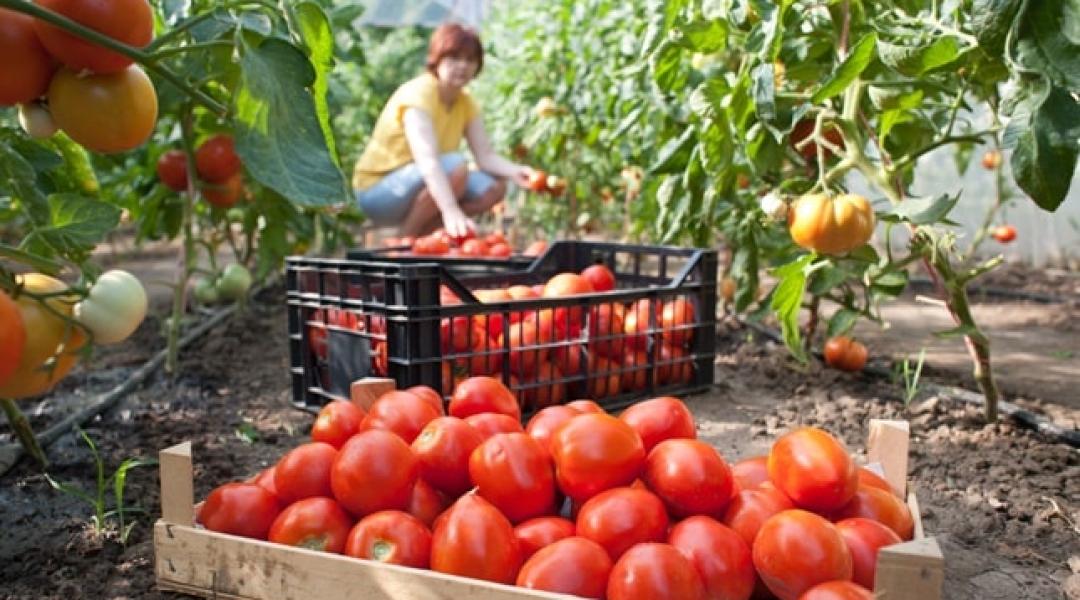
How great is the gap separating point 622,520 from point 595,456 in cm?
11

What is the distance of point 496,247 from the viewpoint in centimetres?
366

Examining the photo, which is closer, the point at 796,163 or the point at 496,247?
the point at 796,163

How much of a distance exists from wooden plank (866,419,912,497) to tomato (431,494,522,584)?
724 millimetres

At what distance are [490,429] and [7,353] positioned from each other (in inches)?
34.6

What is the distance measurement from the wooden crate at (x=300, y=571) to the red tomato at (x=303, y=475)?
0.42ft

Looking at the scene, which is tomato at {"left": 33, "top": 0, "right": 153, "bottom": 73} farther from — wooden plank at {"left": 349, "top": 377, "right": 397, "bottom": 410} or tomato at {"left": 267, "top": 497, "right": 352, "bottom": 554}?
wooden plank at {"left": 349, "top": 377, "right": 397, "bottom": 410}

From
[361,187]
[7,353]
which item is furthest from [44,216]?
[361,187]

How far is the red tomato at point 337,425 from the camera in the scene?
1.56 m

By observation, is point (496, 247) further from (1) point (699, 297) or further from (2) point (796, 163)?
(2) point (796, 163)

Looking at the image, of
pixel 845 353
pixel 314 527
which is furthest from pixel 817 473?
pixel 845 353

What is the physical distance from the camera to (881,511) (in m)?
1.34

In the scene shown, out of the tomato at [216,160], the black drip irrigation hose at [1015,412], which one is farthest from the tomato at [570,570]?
the tomato at [216,160]

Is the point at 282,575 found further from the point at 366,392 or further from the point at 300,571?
the point at 366,392

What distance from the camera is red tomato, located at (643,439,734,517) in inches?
50.9
